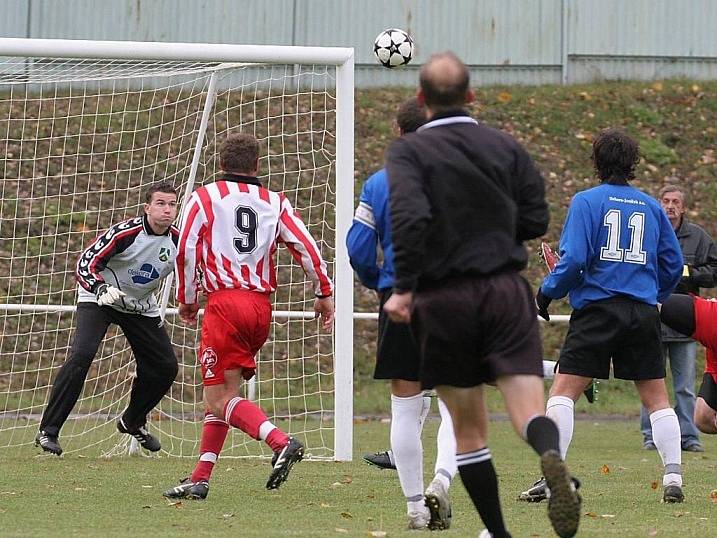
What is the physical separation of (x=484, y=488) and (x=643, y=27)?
19.2 metres

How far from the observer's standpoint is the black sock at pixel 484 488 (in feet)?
16.7

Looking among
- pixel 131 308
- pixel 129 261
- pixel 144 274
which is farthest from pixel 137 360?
pixel 129 261

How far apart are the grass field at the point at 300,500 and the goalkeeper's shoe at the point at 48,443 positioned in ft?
0.33

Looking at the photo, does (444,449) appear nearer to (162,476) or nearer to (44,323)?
(162,476)

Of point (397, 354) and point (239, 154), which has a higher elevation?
point (239, 154)

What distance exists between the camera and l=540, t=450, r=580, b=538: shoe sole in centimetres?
454

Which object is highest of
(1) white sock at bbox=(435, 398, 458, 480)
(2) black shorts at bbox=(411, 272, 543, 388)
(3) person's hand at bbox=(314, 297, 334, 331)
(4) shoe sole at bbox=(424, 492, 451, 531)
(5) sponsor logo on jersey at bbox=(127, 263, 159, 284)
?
(2) black shorts at bbox=(411, 272, 543, 388)

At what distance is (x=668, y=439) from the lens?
718 cm

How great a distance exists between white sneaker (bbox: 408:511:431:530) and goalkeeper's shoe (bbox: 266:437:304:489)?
997 mm

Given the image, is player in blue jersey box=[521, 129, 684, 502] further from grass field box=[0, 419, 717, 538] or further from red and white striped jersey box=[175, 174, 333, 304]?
red and white striped jersey box=[175, 174, 333, 304]

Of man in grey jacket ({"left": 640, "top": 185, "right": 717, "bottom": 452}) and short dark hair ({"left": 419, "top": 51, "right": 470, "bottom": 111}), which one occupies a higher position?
short dark hair ({"left": 419, "top": 51, "right": 470, "bottom": 111})

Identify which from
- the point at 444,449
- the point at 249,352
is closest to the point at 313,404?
the point at 249,352

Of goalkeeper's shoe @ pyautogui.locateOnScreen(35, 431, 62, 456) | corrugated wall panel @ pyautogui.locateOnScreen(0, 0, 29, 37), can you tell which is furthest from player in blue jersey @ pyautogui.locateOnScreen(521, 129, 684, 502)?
corrugated wall panel @ pyautogui.locateOnScreen(0, 0, 29, 37)

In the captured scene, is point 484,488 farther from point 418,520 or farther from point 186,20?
point 186,20
